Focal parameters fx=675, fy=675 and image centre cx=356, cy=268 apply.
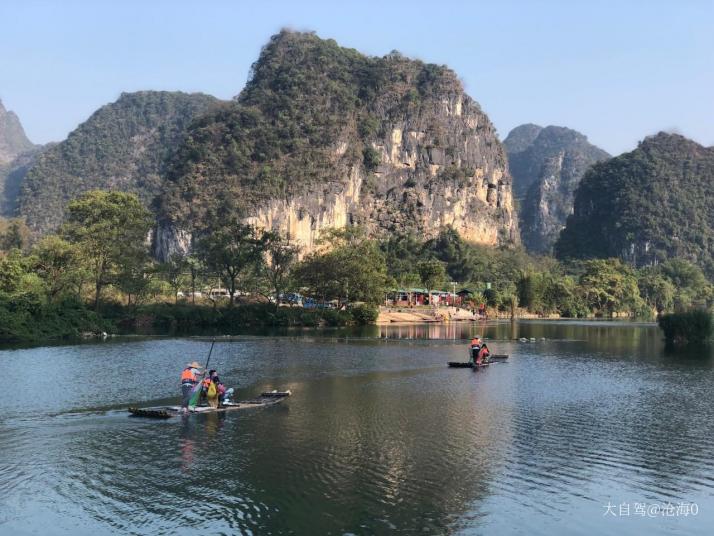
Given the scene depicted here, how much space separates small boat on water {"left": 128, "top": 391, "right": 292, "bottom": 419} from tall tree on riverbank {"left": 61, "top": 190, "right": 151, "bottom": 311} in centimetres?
4165

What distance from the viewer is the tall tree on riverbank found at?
63.5 meters

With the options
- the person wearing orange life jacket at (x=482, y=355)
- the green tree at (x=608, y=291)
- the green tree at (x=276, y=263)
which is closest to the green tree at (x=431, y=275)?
the green tree at (x=608, y=291)

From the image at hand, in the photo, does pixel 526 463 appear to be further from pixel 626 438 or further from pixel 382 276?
pixel 382 276

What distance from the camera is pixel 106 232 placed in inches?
2527

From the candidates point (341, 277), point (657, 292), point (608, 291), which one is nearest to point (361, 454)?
point (341, 277)

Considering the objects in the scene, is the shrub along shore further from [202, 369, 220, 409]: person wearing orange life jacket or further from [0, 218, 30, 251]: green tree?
[202, 369, 220, 409]: person wearing orange life jacket

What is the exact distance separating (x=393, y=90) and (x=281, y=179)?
176ft

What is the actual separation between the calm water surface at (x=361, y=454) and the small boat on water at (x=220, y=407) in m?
0.38

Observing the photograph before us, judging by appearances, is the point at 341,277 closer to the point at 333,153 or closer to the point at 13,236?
Result: the point at 13,236

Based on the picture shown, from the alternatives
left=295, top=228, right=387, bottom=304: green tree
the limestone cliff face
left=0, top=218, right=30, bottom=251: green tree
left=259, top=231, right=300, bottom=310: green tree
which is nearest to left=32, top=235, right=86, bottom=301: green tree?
left=259, top=231, right=300, bottom=310: green tree

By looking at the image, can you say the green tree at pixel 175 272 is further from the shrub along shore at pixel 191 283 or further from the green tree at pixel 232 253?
the green tree at pixel 232 253

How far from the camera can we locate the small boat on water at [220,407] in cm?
2247

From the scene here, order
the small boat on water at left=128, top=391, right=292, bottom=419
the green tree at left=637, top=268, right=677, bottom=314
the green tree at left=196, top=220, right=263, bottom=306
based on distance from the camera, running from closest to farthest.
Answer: the small boat on water at left=128, top=391, right=292, bottom=419 < the green tree at left=196, top=220, right=263, bottom=306 < the green tree at left=637, top=268, right=677, bottom=314

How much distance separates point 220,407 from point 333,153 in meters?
139
